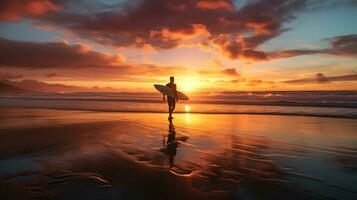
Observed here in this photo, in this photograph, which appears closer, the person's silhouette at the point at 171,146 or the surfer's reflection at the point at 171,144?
the person's silhouette at the point at 171,146

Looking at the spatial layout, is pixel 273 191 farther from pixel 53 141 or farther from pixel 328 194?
pixel 53 141

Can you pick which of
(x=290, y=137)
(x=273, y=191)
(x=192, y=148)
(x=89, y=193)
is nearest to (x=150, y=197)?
(x=89, y=193)

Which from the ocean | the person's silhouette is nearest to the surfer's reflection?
the person's silhouette

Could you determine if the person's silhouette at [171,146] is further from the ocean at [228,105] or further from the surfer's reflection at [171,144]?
the ocean at [228,105]

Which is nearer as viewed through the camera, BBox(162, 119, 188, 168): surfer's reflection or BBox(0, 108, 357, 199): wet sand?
BBox(0, 108, 357, 199): wet sand

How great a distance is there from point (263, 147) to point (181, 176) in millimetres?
4000

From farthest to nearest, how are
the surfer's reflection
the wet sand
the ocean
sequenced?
the ocean
the surfer's reflection
the wet sand

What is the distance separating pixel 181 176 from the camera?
5629 millimetres

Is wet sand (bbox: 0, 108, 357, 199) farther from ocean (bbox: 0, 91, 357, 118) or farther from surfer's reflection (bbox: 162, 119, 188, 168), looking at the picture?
ocean (bbox: 0, 91, 357, 118)

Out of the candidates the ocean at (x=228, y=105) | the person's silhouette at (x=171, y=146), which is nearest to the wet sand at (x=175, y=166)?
the person's silhouette at (x=171, y=146)

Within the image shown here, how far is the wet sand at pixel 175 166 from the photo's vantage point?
15.6 ft

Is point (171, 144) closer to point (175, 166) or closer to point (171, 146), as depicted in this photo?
point (171, 146)

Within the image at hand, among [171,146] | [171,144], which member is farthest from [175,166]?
[171,144]

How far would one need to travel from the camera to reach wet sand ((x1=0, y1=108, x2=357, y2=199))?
475cm
